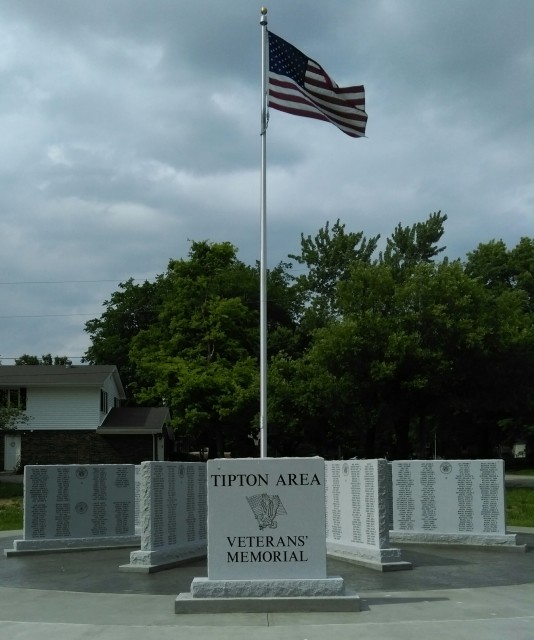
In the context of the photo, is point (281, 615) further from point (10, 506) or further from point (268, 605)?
point (10, 506)

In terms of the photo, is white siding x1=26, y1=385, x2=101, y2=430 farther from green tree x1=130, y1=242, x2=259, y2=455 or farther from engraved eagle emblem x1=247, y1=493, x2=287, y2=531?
engraved eagle emblem x1=247, y1=493, x2=287, y2=531

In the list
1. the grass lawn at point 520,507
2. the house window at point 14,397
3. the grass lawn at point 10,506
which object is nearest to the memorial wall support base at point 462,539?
the grass lawn at point 520,507

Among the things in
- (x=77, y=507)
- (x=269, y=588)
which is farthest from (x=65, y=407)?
(x=269, y=588)

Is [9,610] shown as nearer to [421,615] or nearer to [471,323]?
[421,615]

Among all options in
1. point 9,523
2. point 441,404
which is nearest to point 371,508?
point 9,523

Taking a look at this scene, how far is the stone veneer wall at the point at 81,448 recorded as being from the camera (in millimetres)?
49250

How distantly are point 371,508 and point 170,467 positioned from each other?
363 cm

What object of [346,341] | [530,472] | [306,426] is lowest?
[530,472]

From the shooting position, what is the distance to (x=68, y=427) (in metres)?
49.8

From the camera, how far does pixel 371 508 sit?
1390cm

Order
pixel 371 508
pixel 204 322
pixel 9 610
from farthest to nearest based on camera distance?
1. pixel 204 322
2. pixel 371 508
3. pixel 9 610

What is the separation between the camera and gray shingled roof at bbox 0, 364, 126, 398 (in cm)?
4990

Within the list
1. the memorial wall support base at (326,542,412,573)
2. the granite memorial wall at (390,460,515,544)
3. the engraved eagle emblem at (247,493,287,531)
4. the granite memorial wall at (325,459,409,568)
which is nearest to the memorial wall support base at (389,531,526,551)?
the granite memorial wall at (390,460,515,544)

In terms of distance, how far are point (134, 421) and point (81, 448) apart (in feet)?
11.9
